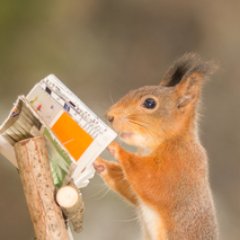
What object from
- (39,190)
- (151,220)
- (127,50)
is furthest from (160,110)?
(127,50)

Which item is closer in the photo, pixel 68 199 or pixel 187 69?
pixel 68 199

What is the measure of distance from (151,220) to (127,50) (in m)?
0.87

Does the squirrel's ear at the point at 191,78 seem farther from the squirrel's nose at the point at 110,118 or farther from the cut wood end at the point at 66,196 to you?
the cut wood end at the point at 66,196

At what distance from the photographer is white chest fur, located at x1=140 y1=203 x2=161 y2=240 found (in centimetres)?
127

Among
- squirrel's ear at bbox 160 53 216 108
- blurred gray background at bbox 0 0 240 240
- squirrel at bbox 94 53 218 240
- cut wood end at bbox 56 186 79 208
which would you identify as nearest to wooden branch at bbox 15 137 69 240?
cut wood end at bbox 56 186 79 208

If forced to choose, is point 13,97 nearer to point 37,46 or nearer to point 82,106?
point 37,46

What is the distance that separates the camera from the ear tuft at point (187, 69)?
4.22 feet

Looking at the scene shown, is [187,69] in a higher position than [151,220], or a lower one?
higher

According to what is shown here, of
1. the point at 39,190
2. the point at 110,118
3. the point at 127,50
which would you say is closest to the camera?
the point at 39,190

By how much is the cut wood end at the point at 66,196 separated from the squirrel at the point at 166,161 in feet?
0.53

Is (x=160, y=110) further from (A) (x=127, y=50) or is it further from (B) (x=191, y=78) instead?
(A) (x=127, y=50)

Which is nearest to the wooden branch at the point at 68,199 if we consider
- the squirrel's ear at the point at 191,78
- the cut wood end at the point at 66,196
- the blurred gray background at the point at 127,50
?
the cut wood end at the point at 66,196

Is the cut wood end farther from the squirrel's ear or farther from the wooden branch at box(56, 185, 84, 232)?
the squirrel's ear

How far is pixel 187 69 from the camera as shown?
1313 millimetres
